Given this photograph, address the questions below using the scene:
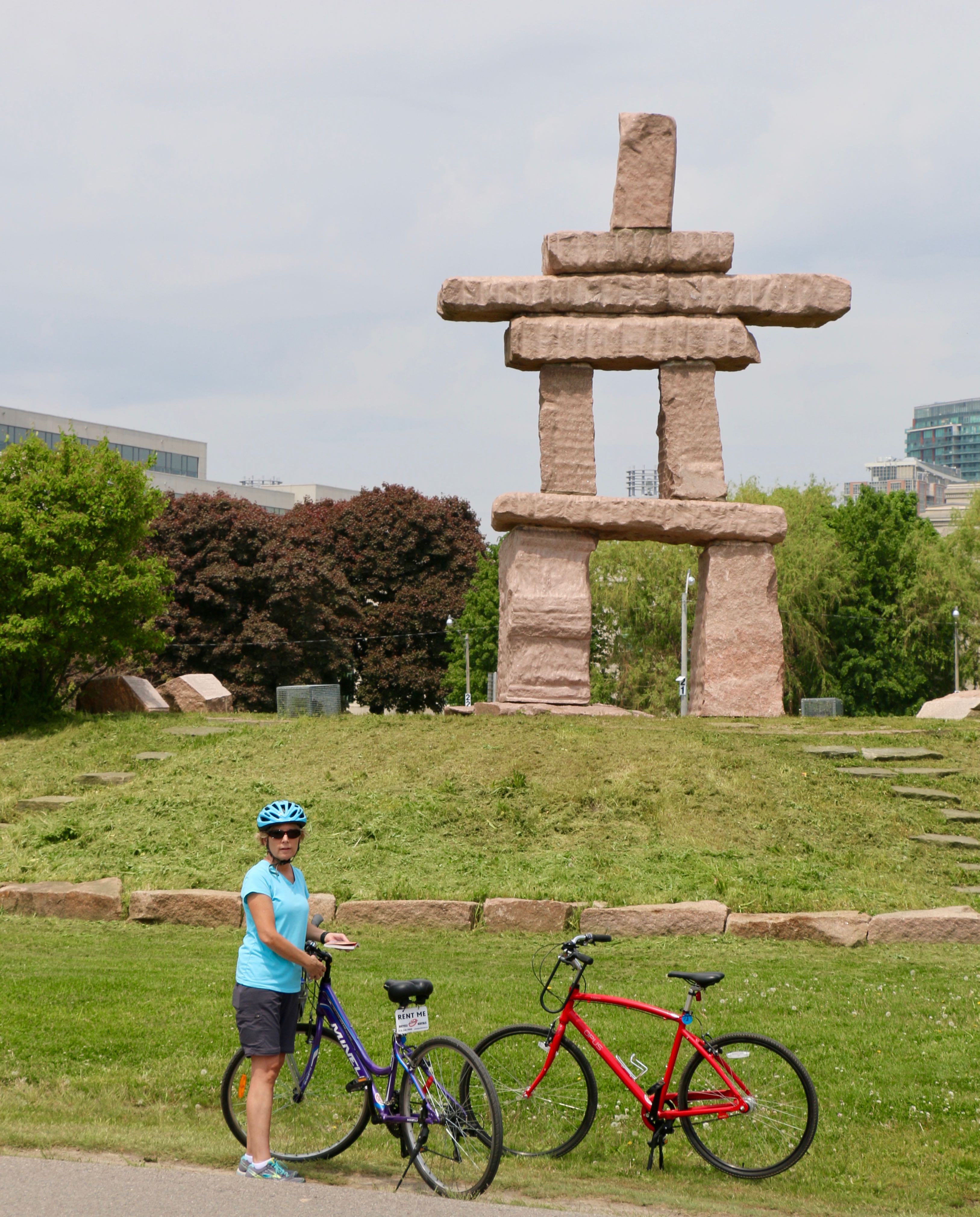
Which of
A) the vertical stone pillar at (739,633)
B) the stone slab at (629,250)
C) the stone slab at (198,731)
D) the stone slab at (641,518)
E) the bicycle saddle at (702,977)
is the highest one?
the stone slab at (629,250)

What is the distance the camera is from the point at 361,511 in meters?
48.2

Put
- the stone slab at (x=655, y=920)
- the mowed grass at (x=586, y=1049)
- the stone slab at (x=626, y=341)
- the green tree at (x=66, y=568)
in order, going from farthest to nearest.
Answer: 1. the green tree at (x=66, y=568)
2. the stone slab at (x=626, y=341)
3. the stone slab at (x=655, y=920)
4. the mowed grass at (x=586, y=1049)

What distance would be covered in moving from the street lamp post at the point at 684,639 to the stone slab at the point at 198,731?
2257cm

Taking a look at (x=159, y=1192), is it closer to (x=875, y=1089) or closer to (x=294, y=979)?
(x=294, y=979)

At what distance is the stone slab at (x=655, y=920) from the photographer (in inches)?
442

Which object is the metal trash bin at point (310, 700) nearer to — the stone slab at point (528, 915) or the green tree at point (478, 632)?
the stone slab at point (528, 915)

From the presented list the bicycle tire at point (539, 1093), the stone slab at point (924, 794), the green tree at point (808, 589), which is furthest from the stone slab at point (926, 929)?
the green tree at point (808, 589)

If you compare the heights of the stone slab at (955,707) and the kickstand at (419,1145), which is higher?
the stone slab at (955,707)

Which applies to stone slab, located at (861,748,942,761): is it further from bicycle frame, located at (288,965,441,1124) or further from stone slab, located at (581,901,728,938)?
bicycle frame, located at (288,965,441,1124)

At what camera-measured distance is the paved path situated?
502 centimetres

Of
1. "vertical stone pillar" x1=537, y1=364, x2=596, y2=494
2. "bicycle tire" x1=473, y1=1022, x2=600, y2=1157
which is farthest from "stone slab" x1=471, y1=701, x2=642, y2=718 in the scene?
"bicycle tire" x1=473, y1=1022, x2=600, y2=1157

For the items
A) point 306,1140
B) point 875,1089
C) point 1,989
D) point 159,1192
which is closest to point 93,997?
point 1,989

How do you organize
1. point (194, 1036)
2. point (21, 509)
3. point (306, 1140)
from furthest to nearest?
point (21, 509), point (194, 1036), point (306, 1140)

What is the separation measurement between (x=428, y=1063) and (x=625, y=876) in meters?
6.71
